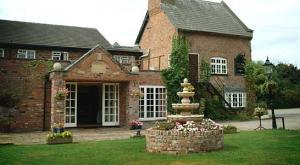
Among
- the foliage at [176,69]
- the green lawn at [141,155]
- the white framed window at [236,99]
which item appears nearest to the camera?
the green lawn at [141,155]

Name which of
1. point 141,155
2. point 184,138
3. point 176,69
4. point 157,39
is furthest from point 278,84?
point 141,155

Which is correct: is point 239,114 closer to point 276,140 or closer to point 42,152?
point 276,140

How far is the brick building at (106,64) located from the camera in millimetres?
19875

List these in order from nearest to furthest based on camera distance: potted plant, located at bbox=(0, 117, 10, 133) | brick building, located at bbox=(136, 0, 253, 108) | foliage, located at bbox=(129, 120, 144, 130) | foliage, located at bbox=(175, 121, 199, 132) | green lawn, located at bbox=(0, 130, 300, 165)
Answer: green lawn, located at bbox=(0, 130, 300, 165)
foliage, located at bbox=(175, 121, 199, 132)
potted plant, located at bbox=(0, 117, 10, 133)
foliage, located at bbox=(129, 120, 144, 130)
brick building, located at bbox=(136, 0, 253, 108)

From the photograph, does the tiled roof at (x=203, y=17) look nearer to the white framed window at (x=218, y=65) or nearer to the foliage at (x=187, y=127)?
→ the white framed window at (x=218, y=65)

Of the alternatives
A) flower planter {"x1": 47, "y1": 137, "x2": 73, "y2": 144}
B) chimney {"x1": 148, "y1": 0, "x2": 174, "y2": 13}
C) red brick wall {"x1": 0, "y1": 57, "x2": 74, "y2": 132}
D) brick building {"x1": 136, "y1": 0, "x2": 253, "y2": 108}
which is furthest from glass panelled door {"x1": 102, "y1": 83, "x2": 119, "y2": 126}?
chimney {"x1": 148, "y1": 0, "x2": 174, "y2": 13}

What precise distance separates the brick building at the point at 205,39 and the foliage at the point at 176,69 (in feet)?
3.11

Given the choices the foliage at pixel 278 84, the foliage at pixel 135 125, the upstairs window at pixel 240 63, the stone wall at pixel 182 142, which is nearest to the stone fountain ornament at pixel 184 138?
the stone wall at pixel 182 142

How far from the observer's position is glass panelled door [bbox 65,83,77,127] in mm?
20797

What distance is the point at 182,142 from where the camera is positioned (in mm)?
11172

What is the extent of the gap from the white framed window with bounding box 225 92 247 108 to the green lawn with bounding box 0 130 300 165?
1652 centimetres

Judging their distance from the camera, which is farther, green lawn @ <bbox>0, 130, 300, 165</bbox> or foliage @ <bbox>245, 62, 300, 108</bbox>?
foliage @ <bbox>245, 62, 300, 108</bbox>

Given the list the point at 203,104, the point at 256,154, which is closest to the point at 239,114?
the point at 203,104

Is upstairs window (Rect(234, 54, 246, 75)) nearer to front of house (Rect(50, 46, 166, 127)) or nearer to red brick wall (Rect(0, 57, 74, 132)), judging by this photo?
front of house (Rect(50, 46, 166, 127))
